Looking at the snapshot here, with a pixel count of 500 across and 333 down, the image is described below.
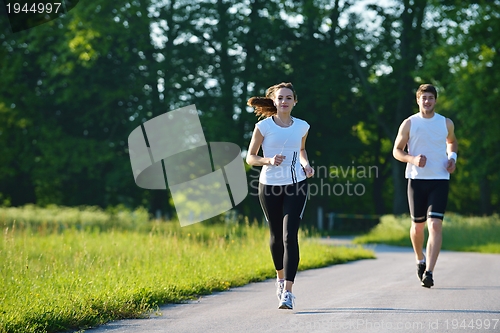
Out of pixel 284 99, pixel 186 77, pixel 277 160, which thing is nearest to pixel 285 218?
pixel 277 160

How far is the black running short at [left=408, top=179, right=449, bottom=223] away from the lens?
8.67m

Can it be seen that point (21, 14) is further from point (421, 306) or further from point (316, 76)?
point (421, 306)

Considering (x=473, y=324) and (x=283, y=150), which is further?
(x=283, y=150)

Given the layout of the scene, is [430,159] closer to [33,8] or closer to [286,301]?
[286,301]

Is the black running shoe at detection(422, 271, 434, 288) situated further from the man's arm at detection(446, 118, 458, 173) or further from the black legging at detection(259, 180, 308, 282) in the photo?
the black legging at detection(259, 180, 308, 282)

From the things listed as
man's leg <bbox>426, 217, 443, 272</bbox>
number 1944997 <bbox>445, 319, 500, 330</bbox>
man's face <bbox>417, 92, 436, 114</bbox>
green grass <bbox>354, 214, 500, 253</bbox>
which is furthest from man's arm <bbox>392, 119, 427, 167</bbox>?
green grass <bbox>354, 214, 500, 253</bbox>

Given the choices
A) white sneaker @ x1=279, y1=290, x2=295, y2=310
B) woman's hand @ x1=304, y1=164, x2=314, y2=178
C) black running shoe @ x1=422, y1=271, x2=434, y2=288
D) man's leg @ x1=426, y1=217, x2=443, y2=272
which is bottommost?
black running shoe @ x1=422, y1=271, x2=434, y2=288

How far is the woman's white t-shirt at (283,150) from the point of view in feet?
23.6

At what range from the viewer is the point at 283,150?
7254mm

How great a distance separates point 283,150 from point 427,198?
2.43 metres

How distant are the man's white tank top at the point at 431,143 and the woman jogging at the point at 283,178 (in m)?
1.85

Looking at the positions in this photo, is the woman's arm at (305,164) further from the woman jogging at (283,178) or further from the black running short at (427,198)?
the black running short at (427,198)

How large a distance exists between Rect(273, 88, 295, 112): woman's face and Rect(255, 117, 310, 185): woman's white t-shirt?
Result: 6.3 inches

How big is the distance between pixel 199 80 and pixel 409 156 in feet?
97.2
